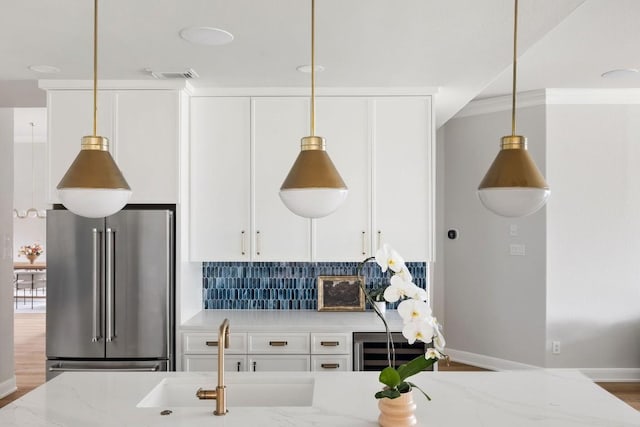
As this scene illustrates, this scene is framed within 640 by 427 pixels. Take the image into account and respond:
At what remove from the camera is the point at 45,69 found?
3133 millimetres

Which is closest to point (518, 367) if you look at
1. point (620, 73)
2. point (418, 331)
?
point (620, 73)

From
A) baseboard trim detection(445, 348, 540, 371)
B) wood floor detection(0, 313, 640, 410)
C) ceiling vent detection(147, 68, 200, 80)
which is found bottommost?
wood floor detection(0, 313, 640, 410)

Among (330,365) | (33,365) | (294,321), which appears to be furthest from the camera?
(33,365)

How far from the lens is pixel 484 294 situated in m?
5.07

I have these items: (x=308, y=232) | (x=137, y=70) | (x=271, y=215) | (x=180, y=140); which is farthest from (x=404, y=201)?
(x=137, y=70)

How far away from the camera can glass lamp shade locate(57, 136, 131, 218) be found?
152 cm

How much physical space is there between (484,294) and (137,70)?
12.5 feet

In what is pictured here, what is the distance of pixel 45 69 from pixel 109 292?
146cm

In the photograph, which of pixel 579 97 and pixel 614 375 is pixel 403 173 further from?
pixel 614 375

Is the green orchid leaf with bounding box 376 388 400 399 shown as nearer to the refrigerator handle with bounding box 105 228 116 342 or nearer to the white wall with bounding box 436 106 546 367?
the refrigerator handle with bounding box 105 228 116 342

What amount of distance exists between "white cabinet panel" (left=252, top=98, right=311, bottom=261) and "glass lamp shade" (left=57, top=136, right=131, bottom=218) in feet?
6.64

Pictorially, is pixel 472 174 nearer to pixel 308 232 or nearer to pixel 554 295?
pixel 554 295

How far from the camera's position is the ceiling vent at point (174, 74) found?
3.19m

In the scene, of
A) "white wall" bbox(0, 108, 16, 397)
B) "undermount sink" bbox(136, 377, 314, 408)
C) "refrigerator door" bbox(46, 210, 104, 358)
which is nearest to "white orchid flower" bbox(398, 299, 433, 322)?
"undermount sink" bbox(136, 377, 314, 408)
